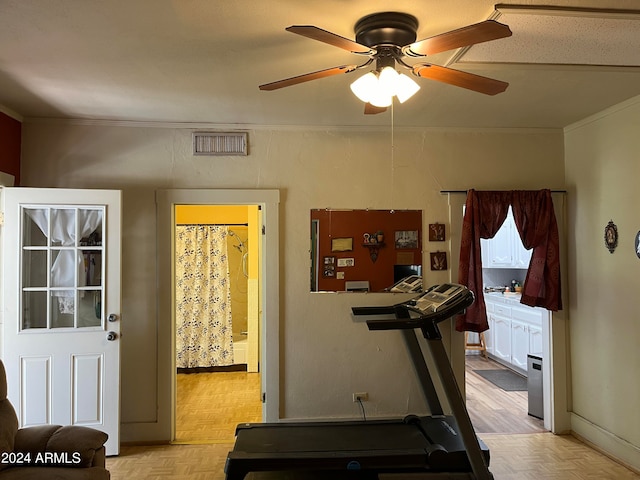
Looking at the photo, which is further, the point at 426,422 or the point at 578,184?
the point at 578,184

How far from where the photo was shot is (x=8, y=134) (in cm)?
340

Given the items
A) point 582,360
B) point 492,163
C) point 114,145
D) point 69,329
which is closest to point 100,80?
point 114,145

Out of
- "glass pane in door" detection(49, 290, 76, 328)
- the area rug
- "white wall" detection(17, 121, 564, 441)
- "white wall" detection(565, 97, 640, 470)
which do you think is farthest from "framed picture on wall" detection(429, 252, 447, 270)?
"glass pane in door" detection(49, 290, 76, 328)

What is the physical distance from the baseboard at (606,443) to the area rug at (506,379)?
1224mm

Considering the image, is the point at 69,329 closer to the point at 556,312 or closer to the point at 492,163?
the point at 492,163

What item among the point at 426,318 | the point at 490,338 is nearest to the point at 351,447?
the point at 426,318

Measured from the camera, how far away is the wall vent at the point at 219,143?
3748 millimetres

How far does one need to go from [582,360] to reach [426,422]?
1.51 m

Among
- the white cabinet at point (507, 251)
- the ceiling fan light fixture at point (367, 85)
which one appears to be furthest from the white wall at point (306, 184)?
the white cabinet at point (507, 251)

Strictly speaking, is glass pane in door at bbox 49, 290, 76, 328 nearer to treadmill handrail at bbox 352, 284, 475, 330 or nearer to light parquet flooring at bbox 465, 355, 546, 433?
treadmill handrail at bbox 352, 284, 475, 330

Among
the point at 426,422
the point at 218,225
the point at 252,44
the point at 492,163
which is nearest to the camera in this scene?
the point at 252,44

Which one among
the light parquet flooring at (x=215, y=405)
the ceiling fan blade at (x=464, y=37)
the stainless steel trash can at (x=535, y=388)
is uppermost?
the ceiling fan blade at (x=464, y=37)

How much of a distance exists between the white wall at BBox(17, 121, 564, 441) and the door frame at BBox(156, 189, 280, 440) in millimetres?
58

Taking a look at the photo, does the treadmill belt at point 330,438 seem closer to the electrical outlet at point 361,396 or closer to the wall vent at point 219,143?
the electrical outlet at point 361,396
